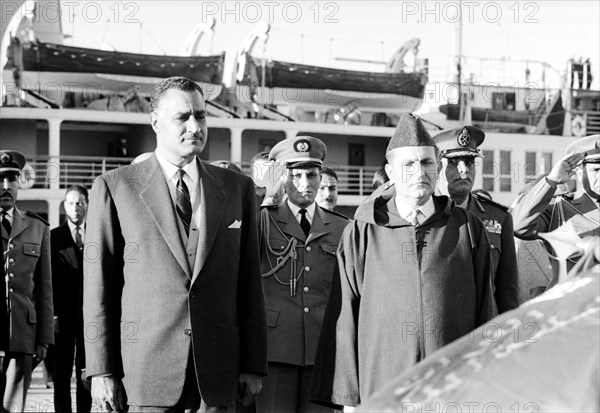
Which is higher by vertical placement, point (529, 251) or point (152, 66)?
point (152, 66)

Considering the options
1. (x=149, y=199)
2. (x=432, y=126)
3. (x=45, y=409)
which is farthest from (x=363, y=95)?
(x=149, y=199)

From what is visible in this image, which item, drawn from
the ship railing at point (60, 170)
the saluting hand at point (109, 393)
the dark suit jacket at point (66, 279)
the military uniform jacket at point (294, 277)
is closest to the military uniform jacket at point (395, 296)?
the saluting hand at point (109, 393)

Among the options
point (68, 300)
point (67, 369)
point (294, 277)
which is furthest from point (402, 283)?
point (68, 300)

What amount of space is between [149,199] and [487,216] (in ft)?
8.43

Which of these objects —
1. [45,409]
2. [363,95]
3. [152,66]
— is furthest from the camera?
[363,95]

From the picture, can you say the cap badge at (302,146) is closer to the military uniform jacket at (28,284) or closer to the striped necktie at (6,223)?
the military uniform jacket at (28,284)

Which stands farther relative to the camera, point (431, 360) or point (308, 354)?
point (308, 354)

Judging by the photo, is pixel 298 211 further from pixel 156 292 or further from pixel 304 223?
pixel 156 292

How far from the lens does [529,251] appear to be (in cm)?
1077

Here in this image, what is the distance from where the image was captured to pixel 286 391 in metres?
7.78

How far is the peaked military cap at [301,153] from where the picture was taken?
8517 millimetres

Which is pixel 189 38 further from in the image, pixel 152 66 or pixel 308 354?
pixel 308 354

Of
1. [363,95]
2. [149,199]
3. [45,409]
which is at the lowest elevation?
[45,409]

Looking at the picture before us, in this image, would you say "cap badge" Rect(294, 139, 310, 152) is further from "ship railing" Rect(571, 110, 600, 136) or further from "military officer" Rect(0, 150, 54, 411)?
"ship railing" Rect(571, 110, 600, 136)
